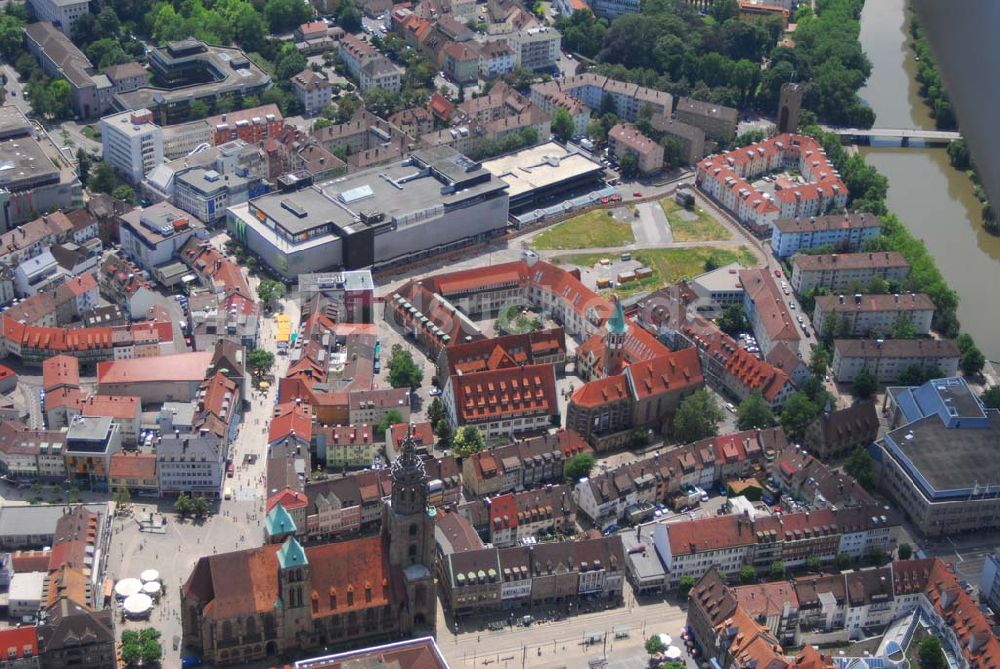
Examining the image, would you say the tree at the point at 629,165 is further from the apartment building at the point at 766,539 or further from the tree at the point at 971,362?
the apartment building at the point at 766,539

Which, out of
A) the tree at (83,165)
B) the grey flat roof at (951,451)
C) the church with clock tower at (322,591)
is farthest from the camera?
the tree at (83,165)

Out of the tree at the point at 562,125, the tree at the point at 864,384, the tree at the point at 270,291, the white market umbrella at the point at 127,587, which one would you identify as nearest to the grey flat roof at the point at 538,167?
the tree at the point at 562,125

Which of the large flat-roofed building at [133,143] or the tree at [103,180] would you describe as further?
the large flat-roofed building at [133,143]

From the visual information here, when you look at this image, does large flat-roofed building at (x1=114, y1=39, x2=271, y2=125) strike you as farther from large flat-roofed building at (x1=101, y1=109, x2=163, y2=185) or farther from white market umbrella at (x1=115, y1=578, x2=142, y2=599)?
white market umbrella at (x1=115, y1=578, x2=142, y2=599)

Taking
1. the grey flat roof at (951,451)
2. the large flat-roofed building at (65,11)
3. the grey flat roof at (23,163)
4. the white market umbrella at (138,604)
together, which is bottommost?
the white market umbrella at (138,604)

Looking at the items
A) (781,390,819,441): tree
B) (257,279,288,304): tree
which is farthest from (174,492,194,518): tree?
(781,390,819,441): tree

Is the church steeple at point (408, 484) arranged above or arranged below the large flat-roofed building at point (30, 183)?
above

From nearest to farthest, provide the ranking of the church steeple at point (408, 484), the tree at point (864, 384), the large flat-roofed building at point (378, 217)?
the church steeple at point (408, 484) < the tree at point (864, 384) < the large flat-roofed building at point (378, 217)

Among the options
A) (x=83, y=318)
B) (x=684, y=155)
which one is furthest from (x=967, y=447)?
(x=83, y=318)
